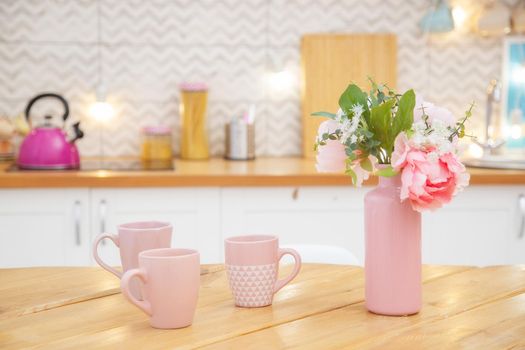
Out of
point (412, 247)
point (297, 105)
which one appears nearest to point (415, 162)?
point (412, 247)

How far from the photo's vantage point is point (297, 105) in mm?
3424

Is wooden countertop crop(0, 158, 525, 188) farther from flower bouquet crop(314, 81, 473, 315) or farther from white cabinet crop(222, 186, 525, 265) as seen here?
flower bouquet crop(314, 81, 473, 315)

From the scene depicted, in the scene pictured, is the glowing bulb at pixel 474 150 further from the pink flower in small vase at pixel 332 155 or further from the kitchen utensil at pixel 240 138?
the pink flower in small vase at pixel 332 155

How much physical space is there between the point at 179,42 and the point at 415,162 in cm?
234

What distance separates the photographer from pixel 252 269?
124 cm

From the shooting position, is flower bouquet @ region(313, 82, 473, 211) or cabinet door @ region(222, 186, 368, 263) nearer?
flower bouquet @ region(313, 82, 473, 211)

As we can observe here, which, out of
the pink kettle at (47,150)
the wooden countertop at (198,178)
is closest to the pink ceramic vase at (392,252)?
the wooden countertop at (198,178)

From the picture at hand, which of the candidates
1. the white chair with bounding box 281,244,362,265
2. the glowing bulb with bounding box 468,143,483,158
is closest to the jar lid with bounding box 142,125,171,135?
the glowing bulb with bounding box 468,143,483,158

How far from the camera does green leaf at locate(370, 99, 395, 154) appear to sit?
1159 mm

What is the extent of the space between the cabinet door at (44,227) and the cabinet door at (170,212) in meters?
0.05

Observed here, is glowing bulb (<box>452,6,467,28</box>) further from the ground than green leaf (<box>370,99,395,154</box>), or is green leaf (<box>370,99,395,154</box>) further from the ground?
glowing bulb (<box>452,6,467,28</box>)

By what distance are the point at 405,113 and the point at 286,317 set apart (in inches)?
14.0

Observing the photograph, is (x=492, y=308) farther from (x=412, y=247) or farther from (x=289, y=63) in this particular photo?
(x=289, y=63)

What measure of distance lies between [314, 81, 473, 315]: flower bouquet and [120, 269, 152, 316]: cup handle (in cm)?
33
